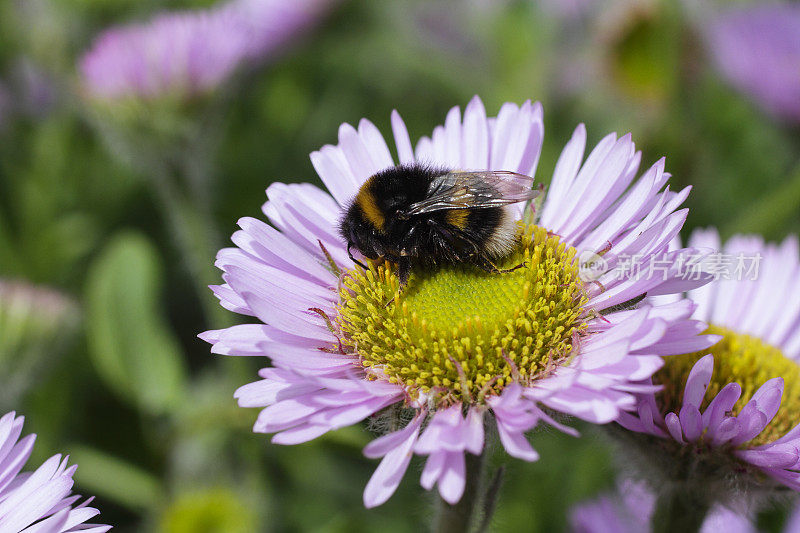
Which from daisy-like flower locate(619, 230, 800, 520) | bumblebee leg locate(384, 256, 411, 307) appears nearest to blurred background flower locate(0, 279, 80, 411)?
bumblebee leg locate(384, 256, 411, 307)

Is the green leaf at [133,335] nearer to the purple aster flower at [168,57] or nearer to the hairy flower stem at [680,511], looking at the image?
the purple aster flower at [168,57]

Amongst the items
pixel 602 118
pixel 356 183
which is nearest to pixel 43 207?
pixel 356 183

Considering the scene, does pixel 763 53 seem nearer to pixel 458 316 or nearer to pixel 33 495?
pixel 458 316

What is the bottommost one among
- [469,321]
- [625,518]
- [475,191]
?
[625,518]

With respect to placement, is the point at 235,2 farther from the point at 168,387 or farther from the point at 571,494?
the point at 571,494

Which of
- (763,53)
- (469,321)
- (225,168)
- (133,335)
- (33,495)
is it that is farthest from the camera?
(225,168)

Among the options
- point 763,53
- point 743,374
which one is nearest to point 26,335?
point 743,374

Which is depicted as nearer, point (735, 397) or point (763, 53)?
point (735, 397)
